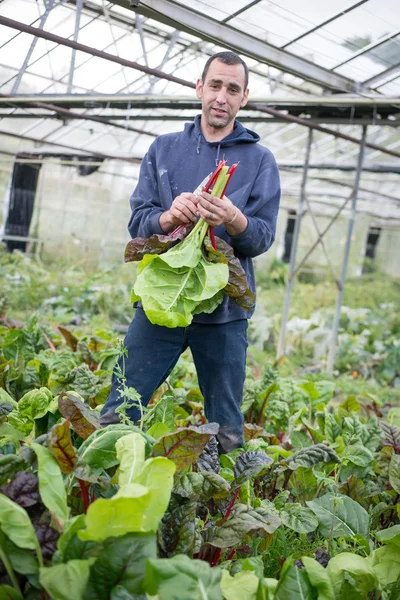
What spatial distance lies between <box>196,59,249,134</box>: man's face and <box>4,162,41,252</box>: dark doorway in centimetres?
1221

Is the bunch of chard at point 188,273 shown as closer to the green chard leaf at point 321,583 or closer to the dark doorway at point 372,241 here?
the green chard leaf at point 321,583

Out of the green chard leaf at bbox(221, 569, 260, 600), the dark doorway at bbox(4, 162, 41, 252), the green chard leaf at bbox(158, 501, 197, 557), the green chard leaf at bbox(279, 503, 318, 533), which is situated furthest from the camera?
the dark doorway at bbox(4, 162, 41, 252)

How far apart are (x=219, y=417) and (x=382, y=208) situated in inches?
800

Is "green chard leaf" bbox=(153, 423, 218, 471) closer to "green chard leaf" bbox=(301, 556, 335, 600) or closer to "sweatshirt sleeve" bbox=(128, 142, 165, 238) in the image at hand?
"green chard leaf" bbox=(301, 556, 335, 600)

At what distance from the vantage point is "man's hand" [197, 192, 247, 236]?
263 cm

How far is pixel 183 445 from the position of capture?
2182 millimetres

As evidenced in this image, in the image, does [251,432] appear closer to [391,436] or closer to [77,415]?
[391,436]

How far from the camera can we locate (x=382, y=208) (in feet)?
72.8

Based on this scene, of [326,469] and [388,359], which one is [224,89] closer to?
[326,469]

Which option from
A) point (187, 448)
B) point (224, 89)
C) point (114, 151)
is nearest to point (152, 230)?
point (224, 89)

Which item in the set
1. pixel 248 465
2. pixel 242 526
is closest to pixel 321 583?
pixel 242 526

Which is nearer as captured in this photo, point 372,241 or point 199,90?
point 199,90

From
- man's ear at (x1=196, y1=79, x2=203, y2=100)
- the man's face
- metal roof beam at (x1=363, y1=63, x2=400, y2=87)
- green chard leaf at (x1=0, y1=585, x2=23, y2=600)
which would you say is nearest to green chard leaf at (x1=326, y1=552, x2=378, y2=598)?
green chard leaf at (x1=0, y1=585, x2=23, y2=600)

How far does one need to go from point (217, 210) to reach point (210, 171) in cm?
43
